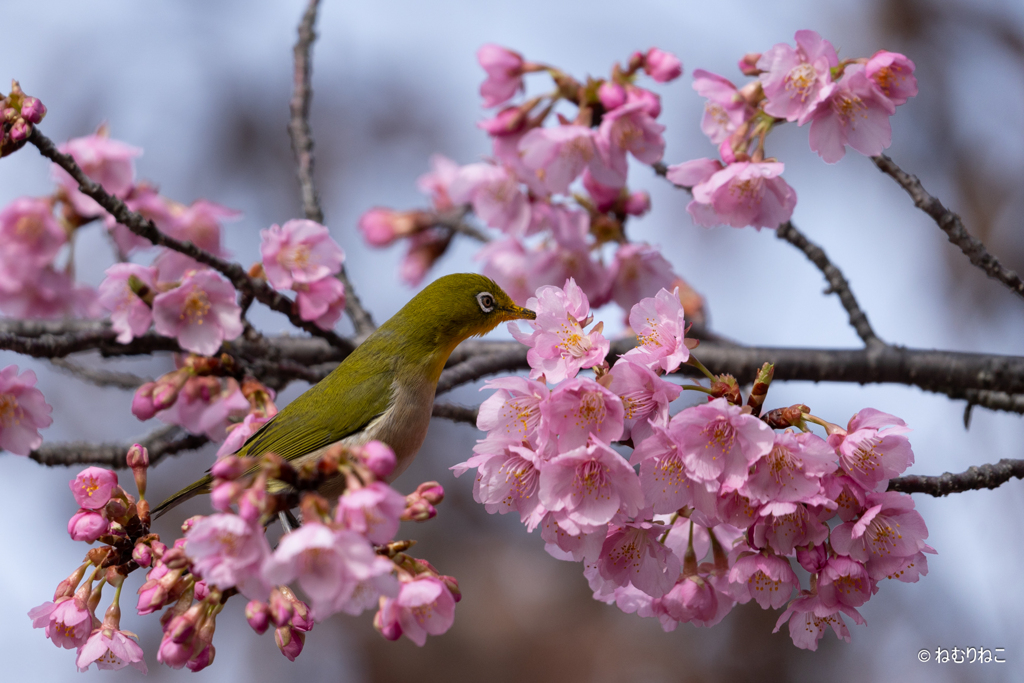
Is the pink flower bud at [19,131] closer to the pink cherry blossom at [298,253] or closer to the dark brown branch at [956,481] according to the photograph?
the pink cherry blossom at [298,253]

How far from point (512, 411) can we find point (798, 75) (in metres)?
1.42

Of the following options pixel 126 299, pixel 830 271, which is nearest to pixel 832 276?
pixel 830 271

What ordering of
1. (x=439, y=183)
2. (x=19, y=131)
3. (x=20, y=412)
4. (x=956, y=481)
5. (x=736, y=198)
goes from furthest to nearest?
(x=439, y=183) → (x=20, y=412) → (x=736, y=198) → (x=19, y=131) → (x=956, y=481)

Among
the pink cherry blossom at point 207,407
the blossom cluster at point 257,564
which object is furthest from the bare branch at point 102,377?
the blossom cluster at point 257,564

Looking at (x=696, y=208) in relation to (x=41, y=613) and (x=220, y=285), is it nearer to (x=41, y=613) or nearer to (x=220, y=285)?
(x=220, y=285)

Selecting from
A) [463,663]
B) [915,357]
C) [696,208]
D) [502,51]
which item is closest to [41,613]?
[696,208]

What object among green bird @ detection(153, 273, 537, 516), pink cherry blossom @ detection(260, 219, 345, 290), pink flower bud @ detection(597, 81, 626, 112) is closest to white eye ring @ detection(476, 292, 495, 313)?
green bird @ detection(153, 273, 537, 516)

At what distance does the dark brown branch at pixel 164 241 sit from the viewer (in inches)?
91.1

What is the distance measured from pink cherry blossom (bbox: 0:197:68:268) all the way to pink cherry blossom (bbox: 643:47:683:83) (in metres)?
2.92

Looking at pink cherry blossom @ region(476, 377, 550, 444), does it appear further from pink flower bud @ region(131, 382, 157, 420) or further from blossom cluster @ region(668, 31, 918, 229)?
pink flower bud @ region(131, 382, 157, 420)

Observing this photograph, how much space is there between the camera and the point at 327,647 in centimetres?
827

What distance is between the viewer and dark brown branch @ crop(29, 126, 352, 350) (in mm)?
2314

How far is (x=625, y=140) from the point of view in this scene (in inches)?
119

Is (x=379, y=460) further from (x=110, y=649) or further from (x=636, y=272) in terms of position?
(x=636, y=272)
